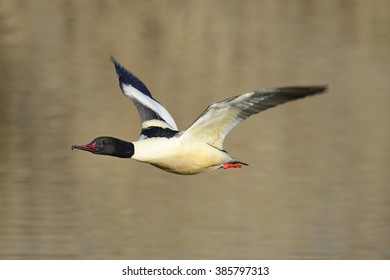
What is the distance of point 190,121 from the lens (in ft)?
34.3

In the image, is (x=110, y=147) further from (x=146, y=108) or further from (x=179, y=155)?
(x=146, y=108)

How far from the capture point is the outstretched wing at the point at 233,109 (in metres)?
5.99

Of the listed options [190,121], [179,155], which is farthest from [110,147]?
[190,121]

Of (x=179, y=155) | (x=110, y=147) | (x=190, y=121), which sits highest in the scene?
(x=190, y=121)

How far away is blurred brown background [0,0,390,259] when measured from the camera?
8.00 metres

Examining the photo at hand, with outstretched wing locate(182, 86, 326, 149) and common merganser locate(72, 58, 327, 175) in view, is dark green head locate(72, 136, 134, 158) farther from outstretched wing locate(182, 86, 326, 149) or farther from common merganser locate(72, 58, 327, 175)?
outstretched wing locate(182, 86, 326, 149)

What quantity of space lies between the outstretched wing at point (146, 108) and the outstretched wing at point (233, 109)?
1.02 ft

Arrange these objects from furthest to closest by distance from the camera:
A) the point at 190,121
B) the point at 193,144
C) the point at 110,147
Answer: the point at 190,121, the point at 110,147, the point at 193,144

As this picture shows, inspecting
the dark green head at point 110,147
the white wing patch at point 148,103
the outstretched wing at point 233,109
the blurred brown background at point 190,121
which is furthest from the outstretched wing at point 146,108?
the blurred brown background at point 190,121

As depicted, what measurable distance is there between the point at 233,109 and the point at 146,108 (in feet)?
4.05

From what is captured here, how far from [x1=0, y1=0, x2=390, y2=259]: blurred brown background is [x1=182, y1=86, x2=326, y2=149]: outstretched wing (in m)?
1.26

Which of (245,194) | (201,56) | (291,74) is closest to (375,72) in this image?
(291,74)

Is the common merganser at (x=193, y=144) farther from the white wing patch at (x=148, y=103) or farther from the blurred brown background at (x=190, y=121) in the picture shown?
the blurred brown background at (x=190, y=121)

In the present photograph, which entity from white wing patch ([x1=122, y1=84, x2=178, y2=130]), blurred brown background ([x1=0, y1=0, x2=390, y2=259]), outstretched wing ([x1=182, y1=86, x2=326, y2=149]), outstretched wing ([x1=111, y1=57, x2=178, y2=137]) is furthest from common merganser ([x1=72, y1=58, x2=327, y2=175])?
blurred brown background ([x1=0, y1=0, x2=390, y2=259])
